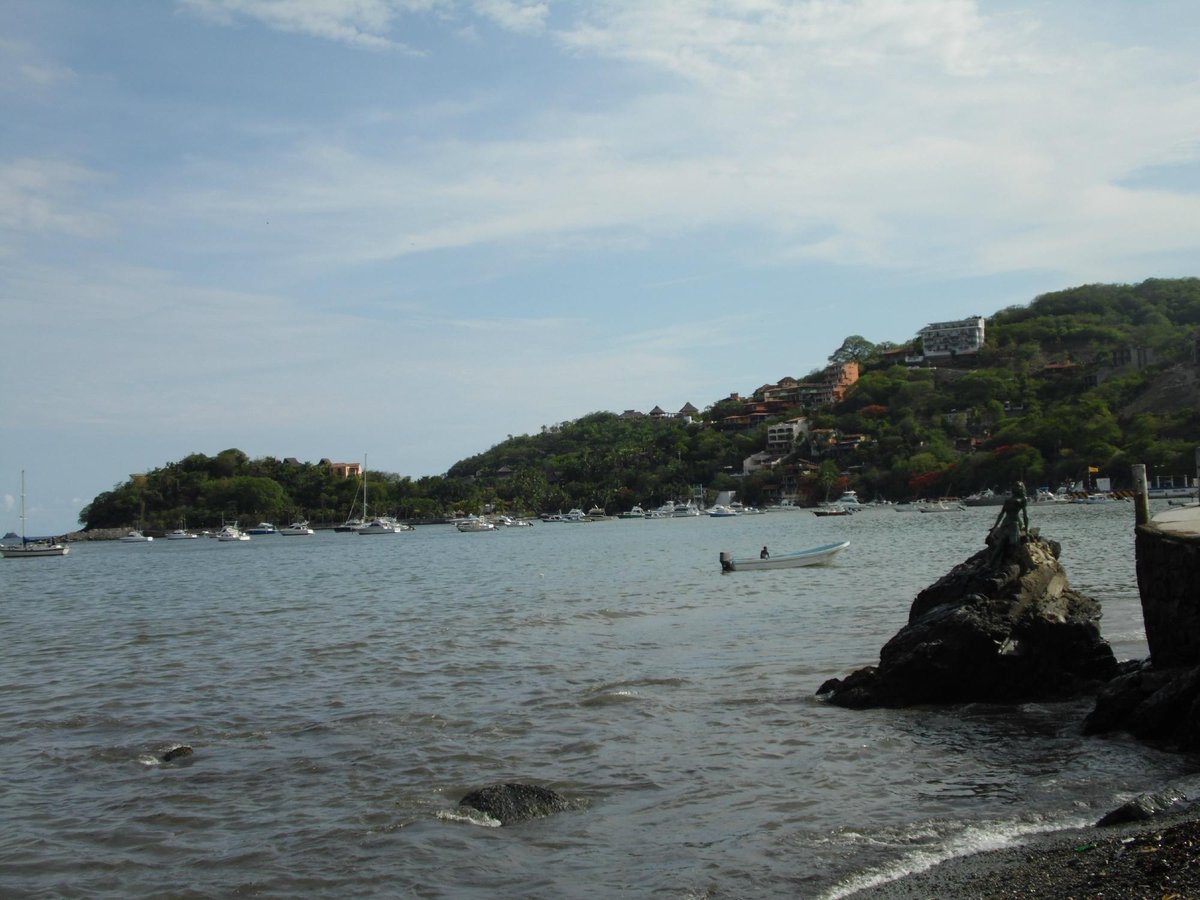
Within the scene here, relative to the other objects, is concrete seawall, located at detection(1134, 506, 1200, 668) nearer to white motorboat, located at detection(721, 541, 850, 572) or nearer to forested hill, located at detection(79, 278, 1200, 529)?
white motorboat, located at detection(721, 541, 850, 572)

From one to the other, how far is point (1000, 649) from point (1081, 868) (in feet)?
23.7

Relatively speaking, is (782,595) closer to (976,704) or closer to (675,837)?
(976,704)

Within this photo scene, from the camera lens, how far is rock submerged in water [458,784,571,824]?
1073 cm

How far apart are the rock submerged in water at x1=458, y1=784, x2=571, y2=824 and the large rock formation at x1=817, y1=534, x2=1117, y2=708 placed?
19.0 feet

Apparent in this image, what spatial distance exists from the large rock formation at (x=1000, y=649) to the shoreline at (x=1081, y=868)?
5667 millimetres

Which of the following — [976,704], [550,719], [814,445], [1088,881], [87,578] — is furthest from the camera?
[814,445]

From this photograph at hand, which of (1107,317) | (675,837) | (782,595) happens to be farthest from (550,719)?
(1107,317)

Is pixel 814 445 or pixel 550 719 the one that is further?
pixel 814 445

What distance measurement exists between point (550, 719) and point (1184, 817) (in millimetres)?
9067

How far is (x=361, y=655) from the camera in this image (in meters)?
23.4

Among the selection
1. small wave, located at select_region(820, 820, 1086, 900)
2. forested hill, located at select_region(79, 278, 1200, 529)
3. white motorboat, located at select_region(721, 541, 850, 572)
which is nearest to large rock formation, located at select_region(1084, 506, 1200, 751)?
small wave, located at select_region(820, 820, 1086, 900)

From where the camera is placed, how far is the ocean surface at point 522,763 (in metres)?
9.34

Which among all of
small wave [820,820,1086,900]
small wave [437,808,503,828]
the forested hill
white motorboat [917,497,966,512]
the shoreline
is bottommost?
small wave [437,808,503,828]

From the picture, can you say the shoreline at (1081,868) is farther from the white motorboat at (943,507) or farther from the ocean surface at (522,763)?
the white motorboat at (943,507)
